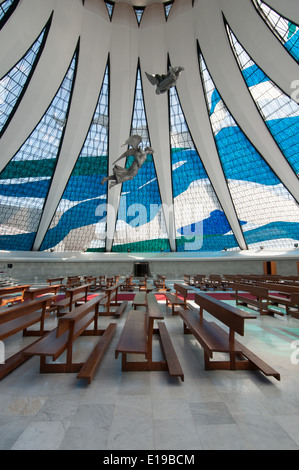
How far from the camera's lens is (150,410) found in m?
2.52

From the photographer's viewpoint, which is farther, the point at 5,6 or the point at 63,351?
the point at 5,6

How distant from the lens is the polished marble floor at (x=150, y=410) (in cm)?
205

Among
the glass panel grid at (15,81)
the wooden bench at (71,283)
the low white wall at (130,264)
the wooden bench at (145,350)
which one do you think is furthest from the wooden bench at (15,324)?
the low white wall at (130,264)

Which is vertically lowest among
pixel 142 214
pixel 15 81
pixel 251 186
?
pixel 142 214

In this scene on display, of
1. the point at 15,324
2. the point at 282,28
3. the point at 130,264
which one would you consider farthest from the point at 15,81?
the point at 130,264

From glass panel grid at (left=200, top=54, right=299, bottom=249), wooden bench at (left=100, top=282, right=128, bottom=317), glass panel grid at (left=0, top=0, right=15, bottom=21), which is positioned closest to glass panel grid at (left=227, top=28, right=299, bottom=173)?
glass panel grid at (left=200, top=54, right=299, bottom=249)

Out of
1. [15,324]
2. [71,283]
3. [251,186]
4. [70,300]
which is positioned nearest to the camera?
[15,324]

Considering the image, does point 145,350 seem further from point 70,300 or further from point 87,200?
point 87,200

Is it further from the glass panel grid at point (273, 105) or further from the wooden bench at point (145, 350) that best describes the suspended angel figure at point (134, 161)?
the wooden bench at point (145, 350)

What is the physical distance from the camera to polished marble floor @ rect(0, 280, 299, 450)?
205 centimetres

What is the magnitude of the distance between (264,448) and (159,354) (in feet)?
7.44

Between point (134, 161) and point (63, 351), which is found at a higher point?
point (134, 161)

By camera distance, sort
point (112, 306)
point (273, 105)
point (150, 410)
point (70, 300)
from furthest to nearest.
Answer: point (273, 105), point (112, 306), point (70, 300), point (150, 410)
